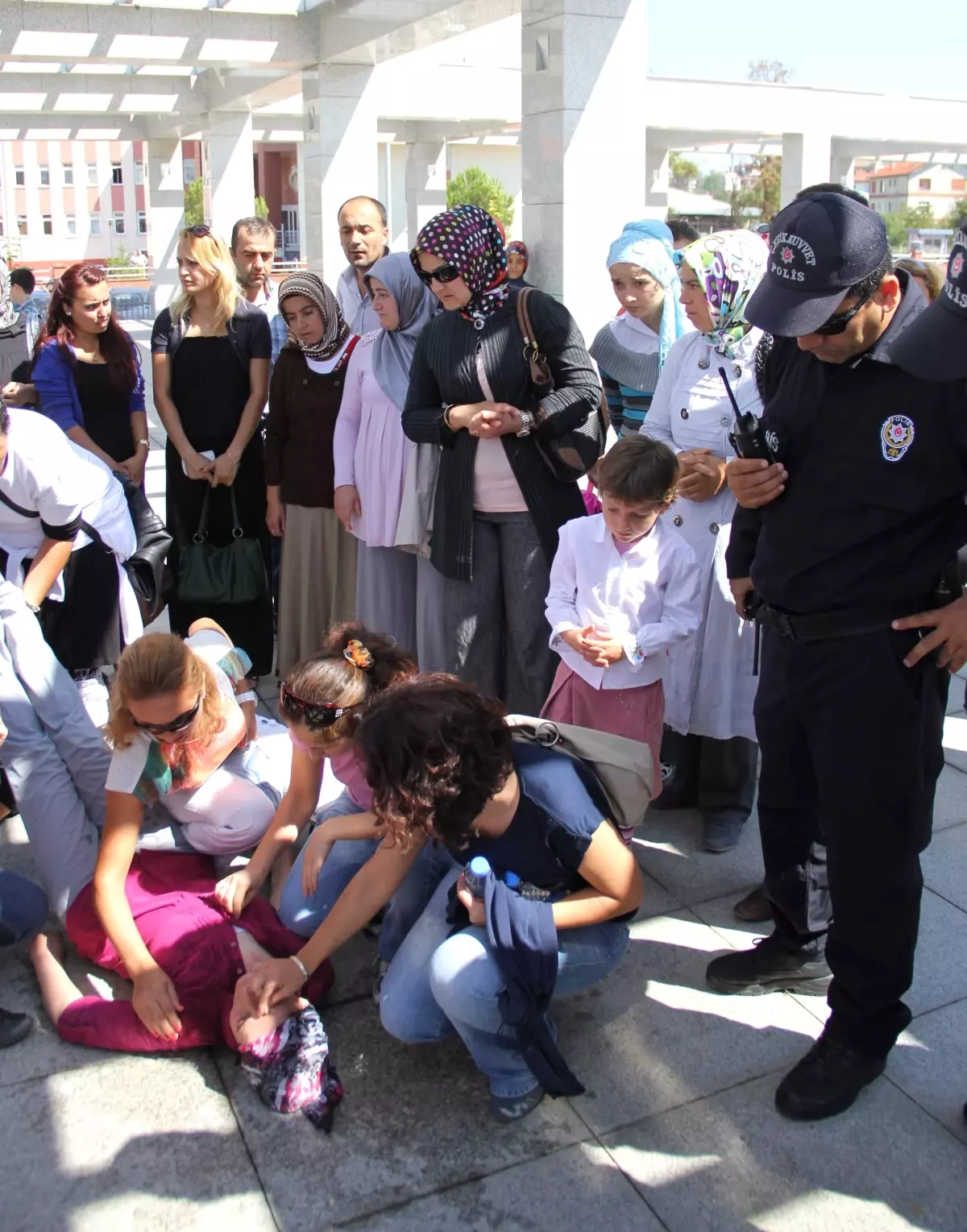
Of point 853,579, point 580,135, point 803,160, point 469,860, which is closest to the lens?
point 853,579

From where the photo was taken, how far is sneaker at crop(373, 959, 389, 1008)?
2844mm

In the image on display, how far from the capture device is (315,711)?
285cm

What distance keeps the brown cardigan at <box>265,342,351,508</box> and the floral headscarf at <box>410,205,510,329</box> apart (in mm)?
928

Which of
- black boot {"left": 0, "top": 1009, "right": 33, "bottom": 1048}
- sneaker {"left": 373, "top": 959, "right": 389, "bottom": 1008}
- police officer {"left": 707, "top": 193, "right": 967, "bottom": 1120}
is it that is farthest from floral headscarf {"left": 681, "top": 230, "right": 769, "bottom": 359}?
black boot {"left": 0, "top": 1009, "right": 33, "bottom": 1048}

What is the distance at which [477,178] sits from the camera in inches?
1210

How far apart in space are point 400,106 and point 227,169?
16.4 feet

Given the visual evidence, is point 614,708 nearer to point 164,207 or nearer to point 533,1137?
point 533,1137

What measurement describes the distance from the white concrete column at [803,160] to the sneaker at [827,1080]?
23.0 m

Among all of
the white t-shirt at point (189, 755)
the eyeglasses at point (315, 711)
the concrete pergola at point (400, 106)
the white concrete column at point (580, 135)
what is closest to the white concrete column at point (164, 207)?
the concrete pergola at point (400, 106)

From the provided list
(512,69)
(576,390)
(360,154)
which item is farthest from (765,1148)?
(512,69)

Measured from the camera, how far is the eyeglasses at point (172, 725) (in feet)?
9.59

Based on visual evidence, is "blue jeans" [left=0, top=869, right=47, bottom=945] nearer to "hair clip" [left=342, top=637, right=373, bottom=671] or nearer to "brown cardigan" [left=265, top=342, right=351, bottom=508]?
"hair clip" [left=342, top=637, right=373, bottom=671]

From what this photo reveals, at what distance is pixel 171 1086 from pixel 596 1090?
941 mm

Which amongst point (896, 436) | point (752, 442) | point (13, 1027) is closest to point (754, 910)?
point (752, 442)
